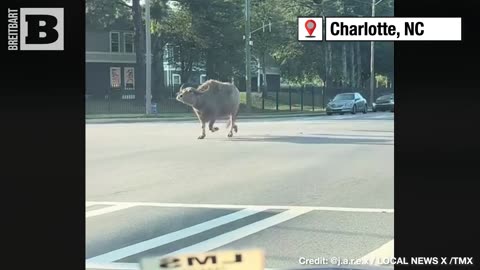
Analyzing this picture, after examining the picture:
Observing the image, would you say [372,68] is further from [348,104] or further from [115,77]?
[115,77]

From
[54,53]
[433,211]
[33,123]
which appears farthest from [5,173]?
[433,211]

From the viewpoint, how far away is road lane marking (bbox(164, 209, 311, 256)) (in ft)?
9.57

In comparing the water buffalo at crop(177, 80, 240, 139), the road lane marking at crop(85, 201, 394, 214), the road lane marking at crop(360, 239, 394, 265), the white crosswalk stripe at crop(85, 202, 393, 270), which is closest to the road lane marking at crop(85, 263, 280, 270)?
the white crosswalk stripe at crop(85, 202, 393, 270)

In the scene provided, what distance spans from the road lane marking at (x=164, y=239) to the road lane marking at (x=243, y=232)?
3.2 inches

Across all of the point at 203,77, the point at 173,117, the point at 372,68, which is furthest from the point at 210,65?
the point at 372,68

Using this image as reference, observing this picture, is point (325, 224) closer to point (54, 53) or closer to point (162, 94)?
point (162, 94)

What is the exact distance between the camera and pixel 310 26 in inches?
93.5

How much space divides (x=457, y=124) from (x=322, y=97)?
56 cm

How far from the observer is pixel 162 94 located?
106 inches

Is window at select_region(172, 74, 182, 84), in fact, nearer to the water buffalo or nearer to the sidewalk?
the water buffalo

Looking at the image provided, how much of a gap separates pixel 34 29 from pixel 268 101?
35.9 inches

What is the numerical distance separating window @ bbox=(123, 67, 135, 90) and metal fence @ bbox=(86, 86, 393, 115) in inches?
1.8

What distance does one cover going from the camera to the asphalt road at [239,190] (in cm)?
290

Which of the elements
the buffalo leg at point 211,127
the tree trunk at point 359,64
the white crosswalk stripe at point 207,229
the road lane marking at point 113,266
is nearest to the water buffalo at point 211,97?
the buffalo leg at point 211,127
